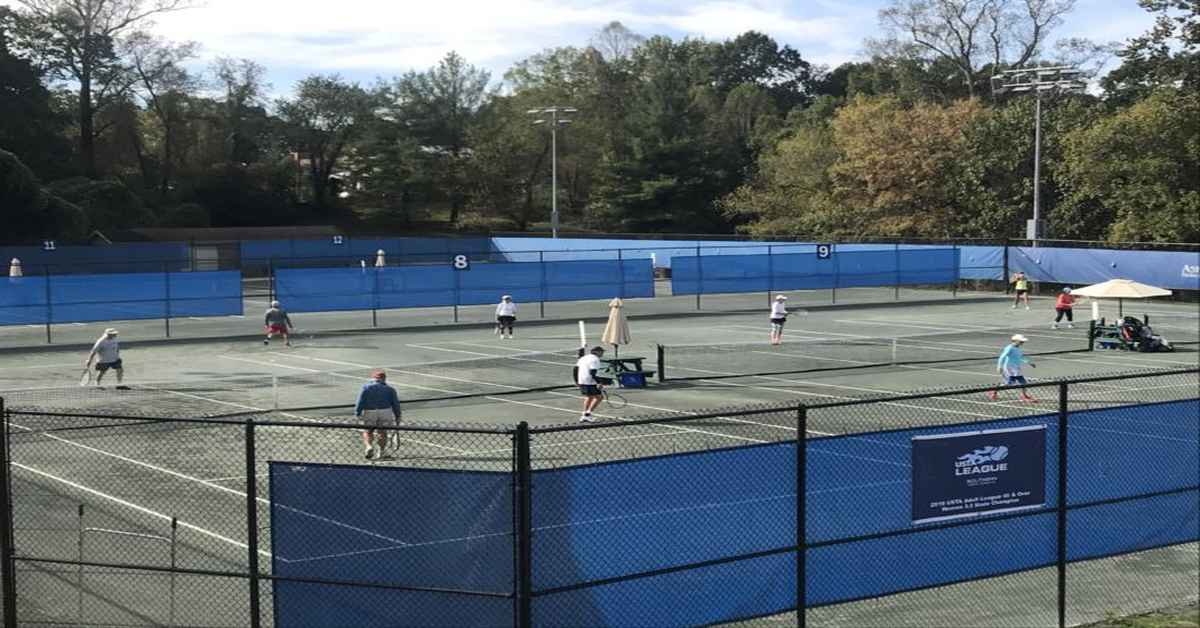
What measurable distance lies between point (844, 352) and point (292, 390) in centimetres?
1438

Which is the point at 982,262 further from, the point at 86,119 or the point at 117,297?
the point at 86,119

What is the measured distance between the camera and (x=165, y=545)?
1366 centimetres

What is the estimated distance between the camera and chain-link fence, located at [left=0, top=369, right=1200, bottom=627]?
8898mm

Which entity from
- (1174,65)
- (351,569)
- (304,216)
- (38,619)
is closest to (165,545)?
(38,619)

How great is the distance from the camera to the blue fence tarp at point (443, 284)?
43.7m

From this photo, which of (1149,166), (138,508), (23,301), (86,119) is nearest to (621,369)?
(138,508)

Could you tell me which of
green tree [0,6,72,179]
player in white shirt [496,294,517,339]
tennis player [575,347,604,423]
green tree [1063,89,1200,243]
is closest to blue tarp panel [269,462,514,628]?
tennis player [575,347,604,423]

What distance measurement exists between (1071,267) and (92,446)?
44.1m

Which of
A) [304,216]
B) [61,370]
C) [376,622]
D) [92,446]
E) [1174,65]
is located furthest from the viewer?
[304,216]

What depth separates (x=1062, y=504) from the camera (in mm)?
11039

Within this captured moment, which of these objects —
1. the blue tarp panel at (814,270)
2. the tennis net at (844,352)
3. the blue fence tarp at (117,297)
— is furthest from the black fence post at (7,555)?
the blue tarp panel at (814,270)

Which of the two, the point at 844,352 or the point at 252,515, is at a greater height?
the point at 252,515

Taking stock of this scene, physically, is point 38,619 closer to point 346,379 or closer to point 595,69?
point 346,379

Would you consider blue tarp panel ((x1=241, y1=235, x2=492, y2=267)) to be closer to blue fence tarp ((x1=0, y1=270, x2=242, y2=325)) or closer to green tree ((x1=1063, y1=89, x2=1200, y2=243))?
blue fence tarp ((x1=0, y1=270, x2=242, y2=325))
